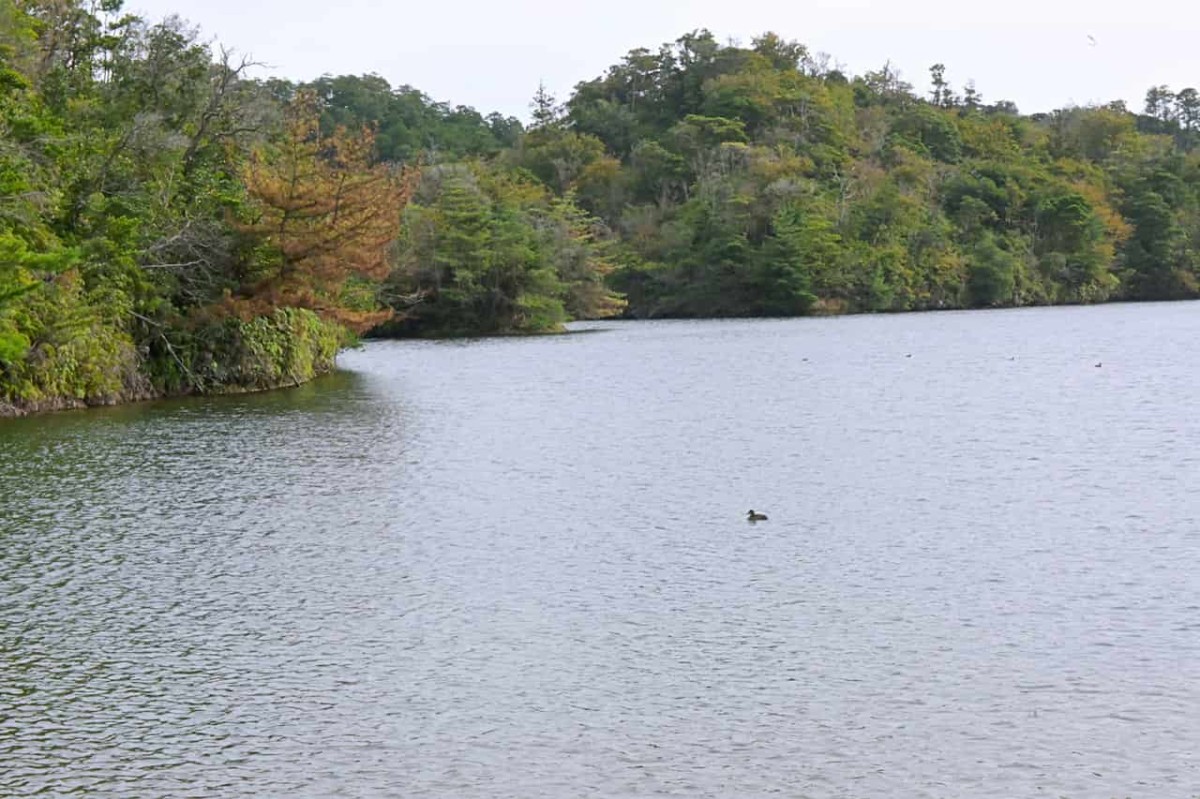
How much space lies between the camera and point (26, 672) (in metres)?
12.5

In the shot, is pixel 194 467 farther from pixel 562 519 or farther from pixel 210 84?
pixel 210 84

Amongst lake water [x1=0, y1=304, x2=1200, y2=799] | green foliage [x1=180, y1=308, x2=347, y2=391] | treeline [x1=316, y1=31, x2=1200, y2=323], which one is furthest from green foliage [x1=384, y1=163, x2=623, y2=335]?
lake water [x1=0, y1=304, x2=1200, y2=799]

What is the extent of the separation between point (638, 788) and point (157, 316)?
30354mm

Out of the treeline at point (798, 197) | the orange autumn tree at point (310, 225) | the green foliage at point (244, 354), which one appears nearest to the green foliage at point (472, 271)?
the treeline at point (798, 197)

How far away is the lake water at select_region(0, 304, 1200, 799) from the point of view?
33.5 feet

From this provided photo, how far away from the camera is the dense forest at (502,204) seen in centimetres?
3478

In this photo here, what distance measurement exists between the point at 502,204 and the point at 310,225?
42654mm

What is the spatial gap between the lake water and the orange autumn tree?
28.5 ft

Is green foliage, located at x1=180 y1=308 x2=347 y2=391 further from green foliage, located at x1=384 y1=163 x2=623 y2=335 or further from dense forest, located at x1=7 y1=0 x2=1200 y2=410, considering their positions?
green foliage, located at x1=384 y1=163 x2=623 y2=335

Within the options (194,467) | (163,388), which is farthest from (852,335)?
(194,467)

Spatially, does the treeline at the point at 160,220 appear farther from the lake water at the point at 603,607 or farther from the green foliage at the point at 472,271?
the green foliage at the point at 472,271

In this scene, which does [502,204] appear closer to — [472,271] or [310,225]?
[472,271]

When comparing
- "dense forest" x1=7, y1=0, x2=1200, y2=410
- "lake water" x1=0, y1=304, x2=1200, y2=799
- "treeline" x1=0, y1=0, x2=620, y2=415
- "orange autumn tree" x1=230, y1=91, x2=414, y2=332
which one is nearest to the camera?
"lake water" x1=0, y1=304, x2=1200, y2=799

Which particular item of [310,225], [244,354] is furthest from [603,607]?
[310,225]
